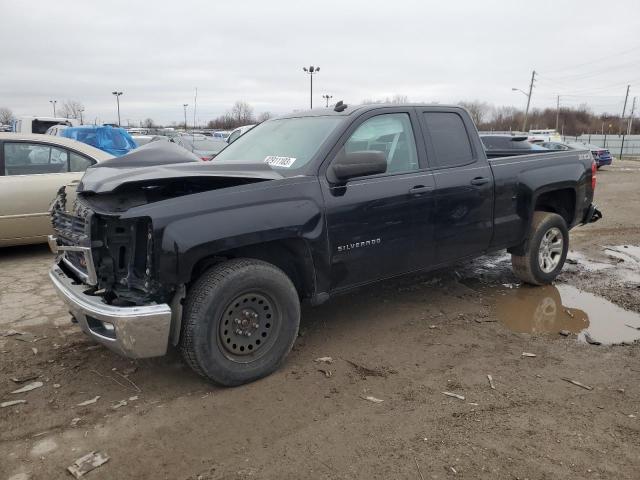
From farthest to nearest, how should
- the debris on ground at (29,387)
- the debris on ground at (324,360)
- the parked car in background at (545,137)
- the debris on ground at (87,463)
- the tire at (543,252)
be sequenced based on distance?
the parked car in background at (545,137) → the tire at (543,252) → the debris on ground at (324,360) → the debris on ground at (29,387) → the debris on ground at (87,463)

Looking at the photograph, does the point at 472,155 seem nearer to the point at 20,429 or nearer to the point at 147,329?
the point at 147,329

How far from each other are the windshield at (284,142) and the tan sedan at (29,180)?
10.4ft

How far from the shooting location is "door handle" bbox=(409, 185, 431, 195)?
14.1ft

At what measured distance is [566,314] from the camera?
5.05 metres

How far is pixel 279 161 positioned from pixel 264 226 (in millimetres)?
839

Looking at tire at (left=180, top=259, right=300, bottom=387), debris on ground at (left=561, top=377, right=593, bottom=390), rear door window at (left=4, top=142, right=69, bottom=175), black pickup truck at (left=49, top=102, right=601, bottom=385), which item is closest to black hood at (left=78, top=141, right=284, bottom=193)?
black pickup truck at (left=49, top=102, right=601, bottom=385)

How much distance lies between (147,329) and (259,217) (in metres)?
1.00

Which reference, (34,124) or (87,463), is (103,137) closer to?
(34,124)

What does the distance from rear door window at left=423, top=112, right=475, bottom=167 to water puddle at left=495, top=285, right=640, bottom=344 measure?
5.14ft

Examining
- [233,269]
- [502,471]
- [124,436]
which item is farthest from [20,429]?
[502,471]

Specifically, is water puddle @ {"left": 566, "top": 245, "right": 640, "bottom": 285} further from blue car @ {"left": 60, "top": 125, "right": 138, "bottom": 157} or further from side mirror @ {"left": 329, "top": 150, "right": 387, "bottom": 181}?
blue car @ {"left": 60, "top": 125, "right": 138, "bottom": 157}

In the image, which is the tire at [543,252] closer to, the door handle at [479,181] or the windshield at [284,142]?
the door handle at [479,181]

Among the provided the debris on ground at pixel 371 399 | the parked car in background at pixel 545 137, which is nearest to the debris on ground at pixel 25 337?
the debris on ground at pixel 371 399

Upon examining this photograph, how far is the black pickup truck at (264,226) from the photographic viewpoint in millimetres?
3252
